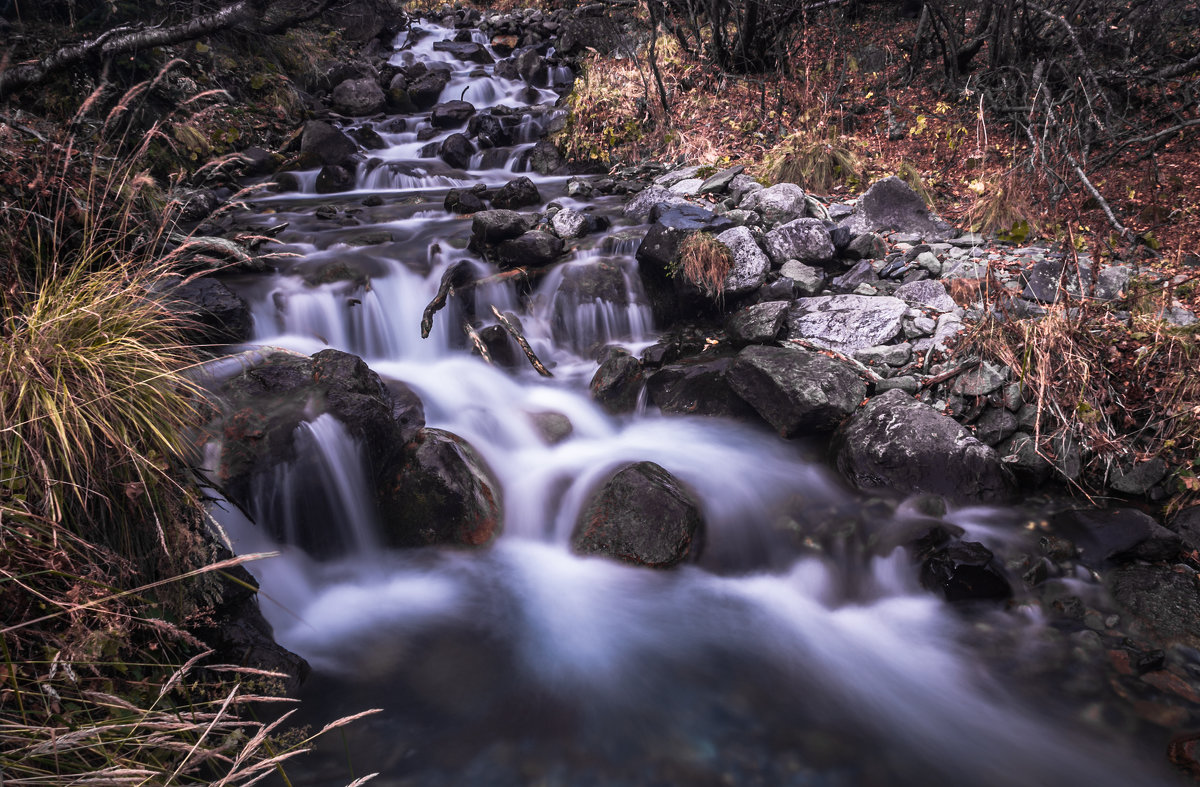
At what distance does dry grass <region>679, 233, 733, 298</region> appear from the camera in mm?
6141

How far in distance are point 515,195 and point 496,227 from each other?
1948 mm

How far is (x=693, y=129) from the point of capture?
32.9 feet

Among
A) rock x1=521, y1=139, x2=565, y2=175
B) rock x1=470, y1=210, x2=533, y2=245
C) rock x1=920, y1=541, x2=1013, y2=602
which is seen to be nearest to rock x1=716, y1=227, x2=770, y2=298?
rock x1=470, y1=210, x2=533, y2=245

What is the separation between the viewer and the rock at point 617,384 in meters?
→ 5.73

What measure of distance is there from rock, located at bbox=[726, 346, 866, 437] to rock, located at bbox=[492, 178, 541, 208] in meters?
4.85

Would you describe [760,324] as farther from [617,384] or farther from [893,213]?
[893,213]

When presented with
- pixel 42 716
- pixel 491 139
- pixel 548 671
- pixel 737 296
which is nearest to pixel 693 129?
pixel 491 139

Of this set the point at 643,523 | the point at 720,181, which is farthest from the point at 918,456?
the point at 720,181

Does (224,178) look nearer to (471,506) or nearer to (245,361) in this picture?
(245,361)

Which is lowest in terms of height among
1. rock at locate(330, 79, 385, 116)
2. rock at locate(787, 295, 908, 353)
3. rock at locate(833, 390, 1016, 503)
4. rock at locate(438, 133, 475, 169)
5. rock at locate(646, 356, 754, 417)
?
rock at locate(833, 390, 1016, 503)

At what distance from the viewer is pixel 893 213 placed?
21.7ft

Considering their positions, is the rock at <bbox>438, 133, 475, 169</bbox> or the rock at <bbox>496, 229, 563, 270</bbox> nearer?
the rock at <bbox>496, 229, 563, 270</bbox>

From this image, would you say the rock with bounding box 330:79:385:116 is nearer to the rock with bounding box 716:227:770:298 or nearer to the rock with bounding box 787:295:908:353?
the rock with bounding box 716:227:770:298

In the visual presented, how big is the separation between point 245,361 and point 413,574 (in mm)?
2025
